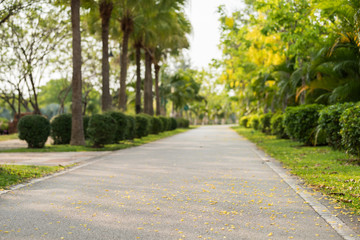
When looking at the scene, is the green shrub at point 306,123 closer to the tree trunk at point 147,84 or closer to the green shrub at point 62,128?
the green shrub at point 62,128

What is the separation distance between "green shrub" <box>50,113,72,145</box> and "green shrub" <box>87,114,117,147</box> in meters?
2.51

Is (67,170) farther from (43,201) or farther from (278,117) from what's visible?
(278,117)

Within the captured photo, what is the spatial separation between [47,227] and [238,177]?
4.90 m

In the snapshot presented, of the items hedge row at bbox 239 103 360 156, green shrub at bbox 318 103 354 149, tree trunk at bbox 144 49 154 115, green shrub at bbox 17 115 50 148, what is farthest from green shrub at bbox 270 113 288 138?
tree trunk at bbox 144 49 154 115

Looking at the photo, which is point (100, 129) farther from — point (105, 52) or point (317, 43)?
point (317, 43)

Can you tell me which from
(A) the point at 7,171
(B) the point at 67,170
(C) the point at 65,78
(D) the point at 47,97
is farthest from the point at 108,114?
(D) the point at 47,97

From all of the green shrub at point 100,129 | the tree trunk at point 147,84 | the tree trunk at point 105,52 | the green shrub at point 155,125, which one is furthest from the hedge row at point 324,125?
the tree trunk at point 147,84

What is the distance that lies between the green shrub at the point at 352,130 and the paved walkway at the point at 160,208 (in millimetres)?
2095

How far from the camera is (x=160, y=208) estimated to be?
561 centimetres

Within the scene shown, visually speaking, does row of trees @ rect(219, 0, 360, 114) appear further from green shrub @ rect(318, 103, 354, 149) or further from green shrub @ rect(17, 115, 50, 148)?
green shrub @ rect(17, 115, 50, 148)

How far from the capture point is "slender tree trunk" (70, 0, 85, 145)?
1672 cm

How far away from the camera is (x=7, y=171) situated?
8492mm

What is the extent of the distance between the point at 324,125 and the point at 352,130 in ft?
9.60

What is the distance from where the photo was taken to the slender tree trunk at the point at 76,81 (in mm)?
16719
